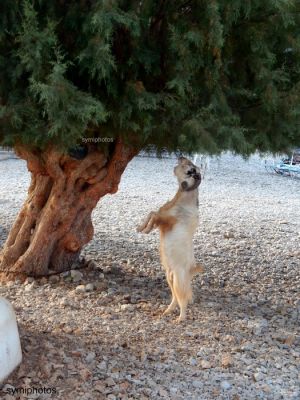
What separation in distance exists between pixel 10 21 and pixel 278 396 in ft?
9.74

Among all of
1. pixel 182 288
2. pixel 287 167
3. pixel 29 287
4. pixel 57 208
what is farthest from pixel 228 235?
pixel 287 167

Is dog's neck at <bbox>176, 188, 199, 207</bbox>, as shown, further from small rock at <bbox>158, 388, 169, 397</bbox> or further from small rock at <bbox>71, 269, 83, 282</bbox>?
small rock at <bbox>71, 269, 83, 282</bbox>

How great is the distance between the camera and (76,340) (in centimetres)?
392

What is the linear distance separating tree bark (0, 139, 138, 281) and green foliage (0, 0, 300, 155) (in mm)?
978

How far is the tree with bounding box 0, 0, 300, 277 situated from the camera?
10.8 ft

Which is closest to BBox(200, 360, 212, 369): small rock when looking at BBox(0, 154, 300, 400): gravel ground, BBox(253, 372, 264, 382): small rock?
BBox(0, 154, 300, 400): gravel ground

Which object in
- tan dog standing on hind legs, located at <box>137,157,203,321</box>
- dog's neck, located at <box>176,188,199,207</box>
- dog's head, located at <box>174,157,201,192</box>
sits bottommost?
tan dog standing on hind legs, located at <box>137,157,203,321</box>

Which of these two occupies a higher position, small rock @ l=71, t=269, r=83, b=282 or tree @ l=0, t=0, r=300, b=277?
tree @ l=0, t=0, r=300, b=277

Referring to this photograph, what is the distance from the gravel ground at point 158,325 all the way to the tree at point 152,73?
1.42 meters

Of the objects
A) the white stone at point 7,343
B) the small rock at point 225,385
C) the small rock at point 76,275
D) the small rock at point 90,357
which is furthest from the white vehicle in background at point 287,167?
the white stone at point 7,343

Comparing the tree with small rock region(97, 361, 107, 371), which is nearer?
the tree

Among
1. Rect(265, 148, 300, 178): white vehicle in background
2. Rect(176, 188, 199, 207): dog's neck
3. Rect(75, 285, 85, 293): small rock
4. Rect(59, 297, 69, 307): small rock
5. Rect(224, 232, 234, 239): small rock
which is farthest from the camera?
Rect(265, 148, 300, 178): white vehicle in background

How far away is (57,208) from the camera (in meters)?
5.17

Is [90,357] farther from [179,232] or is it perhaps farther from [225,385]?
[179,232]
